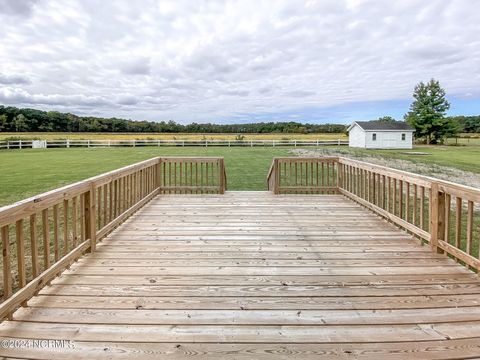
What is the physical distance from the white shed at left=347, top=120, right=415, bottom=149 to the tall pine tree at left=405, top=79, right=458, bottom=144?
7.15 meters

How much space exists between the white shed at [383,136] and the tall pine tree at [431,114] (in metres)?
7.15

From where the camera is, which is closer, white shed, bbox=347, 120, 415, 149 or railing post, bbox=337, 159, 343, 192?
railing post, bbox=337, 159, 343, 192

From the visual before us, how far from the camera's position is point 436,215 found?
371 cm

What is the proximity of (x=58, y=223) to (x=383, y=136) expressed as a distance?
127 feet

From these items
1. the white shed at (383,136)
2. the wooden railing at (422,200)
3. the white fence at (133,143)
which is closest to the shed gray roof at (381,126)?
the white shed at (383,136)

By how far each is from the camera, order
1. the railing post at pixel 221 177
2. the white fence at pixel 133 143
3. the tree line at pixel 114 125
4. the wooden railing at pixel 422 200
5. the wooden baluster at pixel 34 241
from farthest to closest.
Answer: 1. the tree line at pixel 114 125
2. the white fence at pixel 133 143
3. the railing post at pixel 221 177
4. the wooden railing at pixel 422 200
5. the wooden baluster at pixel 34 241

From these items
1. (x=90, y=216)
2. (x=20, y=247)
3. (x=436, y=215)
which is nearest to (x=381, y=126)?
(x=436, y=215)

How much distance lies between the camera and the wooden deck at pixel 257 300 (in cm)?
199

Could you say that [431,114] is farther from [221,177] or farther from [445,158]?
[221,177]

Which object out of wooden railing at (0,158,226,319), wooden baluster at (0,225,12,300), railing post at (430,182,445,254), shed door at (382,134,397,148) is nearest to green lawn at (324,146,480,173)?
shed door at (382,134,397,148)

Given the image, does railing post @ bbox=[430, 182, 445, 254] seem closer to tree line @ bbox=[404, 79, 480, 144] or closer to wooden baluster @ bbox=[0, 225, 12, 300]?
wooden baluster @ bbox=[0, 225, 12, 300]

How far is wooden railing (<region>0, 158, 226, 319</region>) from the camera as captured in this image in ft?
7.47

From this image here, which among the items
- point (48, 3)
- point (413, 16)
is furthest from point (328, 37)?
point (48, 3)

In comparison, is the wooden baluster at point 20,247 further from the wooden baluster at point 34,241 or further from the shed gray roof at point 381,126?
the shed gray roof at point 381,126
